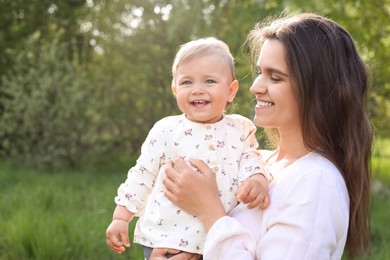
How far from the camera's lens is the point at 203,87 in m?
2.35

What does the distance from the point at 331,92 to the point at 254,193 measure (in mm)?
428

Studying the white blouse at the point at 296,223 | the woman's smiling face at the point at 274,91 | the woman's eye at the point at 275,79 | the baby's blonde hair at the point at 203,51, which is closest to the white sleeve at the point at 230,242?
the white blouse at the point at 296,223

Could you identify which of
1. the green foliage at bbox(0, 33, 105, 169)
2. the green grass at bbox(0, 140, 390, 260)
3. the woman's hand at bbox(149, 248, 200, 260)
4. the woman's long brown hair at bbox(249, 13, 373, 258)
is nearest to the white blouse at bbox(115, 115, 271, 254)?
the woman's hand at bbox(149, 248, 200, 260)

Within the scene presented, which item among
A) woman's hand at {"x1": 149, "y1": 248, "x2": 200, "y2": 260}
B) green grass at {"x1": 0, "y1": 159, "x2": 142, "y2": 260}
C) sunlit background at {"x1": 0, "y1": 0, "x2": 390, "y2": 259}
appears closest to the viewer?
woman's hand at {"x1": 149, "y1": 248, "x2": 200, "y2": 260}

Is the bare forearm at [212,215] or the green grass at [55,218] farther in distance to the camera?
the green grass at [55,218]

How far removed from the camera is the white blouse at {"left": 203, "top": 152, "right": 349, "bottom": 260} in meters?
1.91

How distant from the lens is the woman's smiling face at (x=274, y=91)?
2104 millimetres

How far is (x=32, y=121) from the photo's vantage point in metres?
9.55

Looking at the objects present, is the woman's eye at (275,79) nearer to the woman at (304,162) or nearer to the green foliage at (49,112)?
the woman at (304,162)

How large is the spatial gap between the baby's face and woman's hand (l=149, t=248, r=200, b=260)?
19.7 inches

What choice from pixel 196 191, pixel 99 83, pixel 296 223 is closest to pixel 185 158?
pixel 196 191

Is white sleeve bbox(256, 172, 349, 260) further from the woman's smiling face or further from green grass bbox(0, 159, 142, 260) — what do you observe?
A: green grass bbox(0, 159, 142, 260)

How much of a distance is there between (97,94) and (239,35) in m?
3.41

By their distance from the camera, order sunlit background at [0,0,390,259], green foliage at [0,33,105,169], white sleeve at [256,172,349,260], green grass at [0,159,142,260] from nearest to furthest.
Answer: white sleeve at [256,172,349,260] → green grass at [0,159,142,260] → sunlit background at [0,0,390,259] → green foliage at [0,33,105,169]
